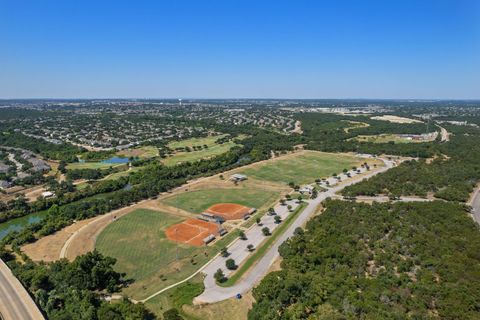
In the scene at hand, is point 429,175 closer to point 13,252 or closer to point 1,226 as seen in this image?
point 13,252

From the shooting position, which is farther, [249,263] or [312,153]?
[312,153]

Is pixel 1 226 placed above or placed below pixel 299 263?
below

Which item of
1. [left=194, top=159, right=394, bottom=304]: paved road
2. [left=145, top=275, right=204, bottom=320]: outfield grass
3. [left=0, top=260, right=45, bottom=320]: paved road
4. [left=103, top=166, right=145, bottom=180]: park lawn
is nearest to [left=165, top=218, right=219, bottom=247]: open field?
[left=194, top=159, right=394, bottom=304]: paved road

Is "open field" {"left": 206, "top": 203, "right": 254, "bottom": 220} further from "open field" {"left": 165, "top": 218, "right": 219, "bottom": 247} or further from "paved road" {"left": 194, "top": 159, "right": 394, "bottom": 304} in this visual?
"paved road" {"left": 194, "top": 159, "right": 394, "bottom": 304}

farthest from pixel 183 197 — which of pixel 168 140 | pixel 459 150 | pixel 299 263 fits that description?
pixel 459 150

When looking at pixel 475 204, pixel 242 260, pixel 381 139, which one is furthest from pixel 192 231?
pixel 381 139

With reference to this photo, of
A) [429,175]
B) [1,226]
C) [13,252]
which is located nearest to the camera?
[13,252]

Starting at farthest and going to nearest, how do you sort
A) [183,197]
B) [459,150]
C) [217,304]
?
[459,150]
[183,197]
[217,304]
